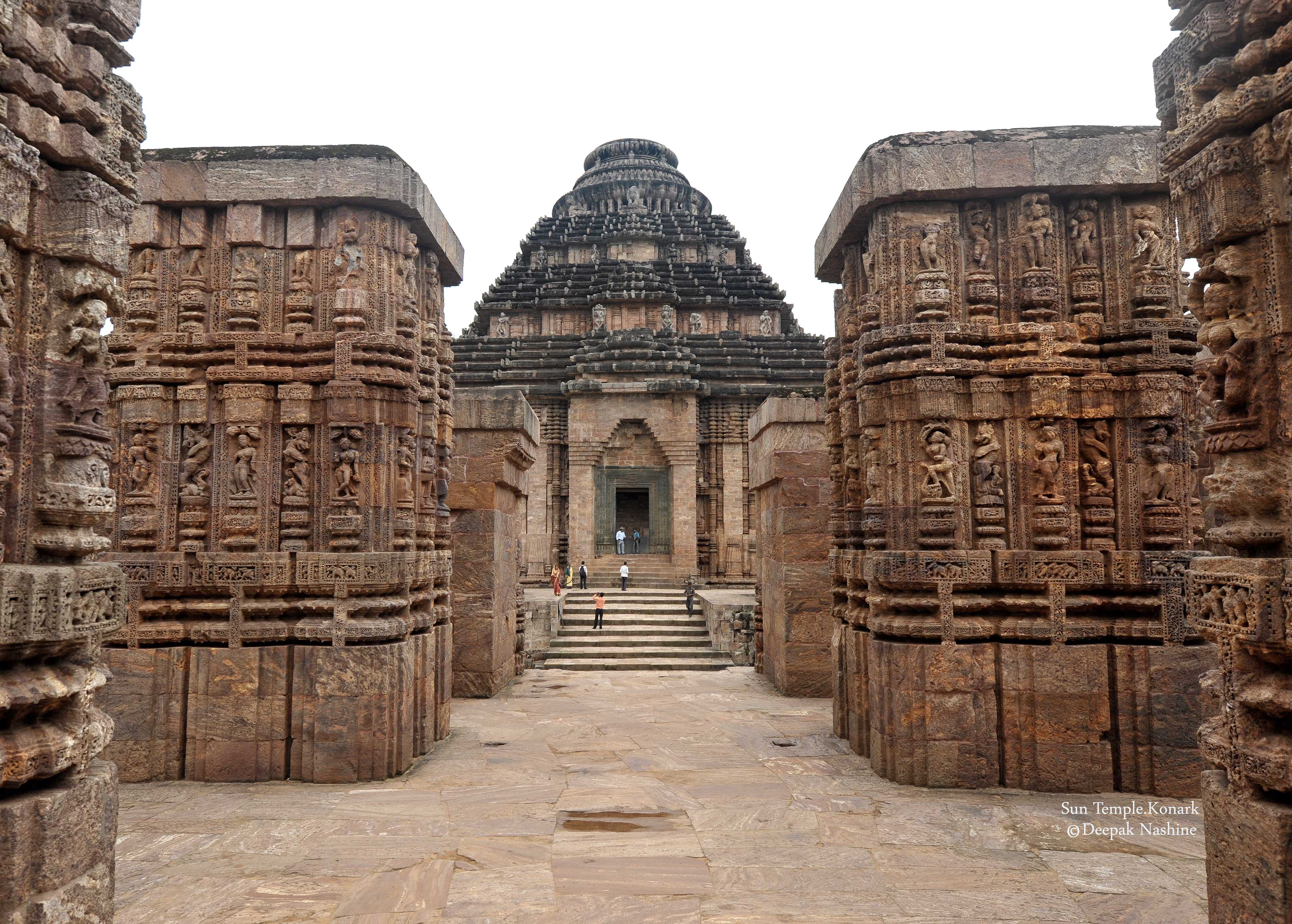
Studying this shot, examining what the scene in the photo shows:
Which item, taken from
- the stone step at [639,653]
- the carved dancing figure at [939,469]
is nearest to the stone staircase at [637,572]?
the stone step at [639,653]

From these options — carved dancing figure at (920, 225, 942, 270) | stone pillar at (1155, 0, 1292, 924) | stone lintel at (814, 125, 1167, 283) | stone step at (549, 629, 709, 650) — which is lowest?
stone step at (549, 629, 709, 650)

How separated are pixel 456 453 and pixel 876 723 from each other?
6.56m

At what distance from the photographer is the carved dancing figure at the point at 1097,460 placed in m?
7.00

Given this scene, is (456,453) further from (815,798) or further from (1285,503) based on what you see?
(1285,503)

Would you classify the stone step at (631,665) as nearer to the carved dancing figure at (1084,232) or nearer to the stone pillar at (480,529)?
the stone pillar at (480,529)

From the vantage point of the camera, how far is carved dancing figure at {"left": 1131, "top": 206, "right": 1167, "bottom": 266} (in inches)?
281

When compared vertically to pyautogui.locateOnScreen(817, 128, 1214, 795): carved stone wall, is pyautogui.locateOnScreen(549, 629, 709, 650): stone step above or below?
below

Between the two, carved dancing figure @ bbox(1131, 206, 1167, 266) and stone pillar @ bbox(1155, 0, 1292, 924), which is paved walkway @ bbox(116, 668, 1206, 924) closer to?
stone pillar @ bbox(1155, 0, 1292, 924)

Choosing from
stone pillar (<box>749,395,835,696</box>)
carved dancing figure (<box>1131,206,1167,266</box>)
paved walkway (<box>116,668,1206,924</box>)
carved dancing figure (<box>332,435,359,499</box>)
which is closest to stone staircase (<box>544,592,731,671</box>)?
stone pillar (<box>749,395,835,696</box>)

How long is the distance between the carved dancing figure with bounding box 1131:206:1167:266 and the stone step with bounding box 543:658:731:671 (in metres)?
9.22

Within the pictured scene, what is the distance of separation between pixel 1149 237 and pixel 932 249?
5.87 feet

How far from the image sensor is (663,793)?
6734 mm

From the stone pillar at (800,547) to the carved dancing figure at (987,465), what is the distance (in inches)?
167

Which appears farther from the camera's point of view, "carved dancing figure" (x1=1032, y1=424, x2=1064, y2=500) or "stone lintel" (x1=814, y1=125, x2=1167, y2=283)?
"stone lintel" (x1=814, y1=125, x2=1167, y2=283)
